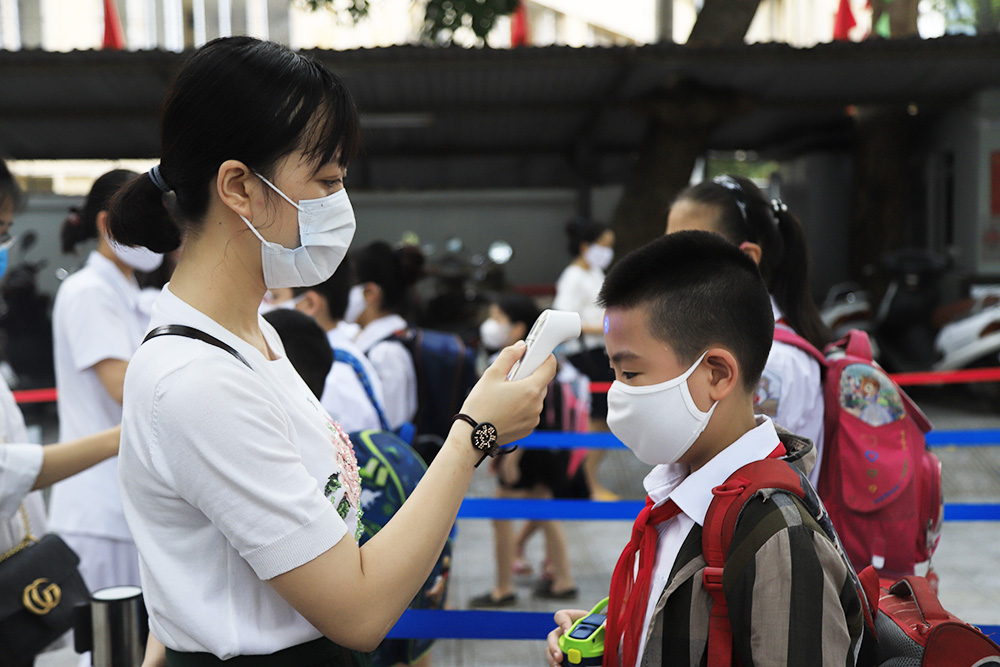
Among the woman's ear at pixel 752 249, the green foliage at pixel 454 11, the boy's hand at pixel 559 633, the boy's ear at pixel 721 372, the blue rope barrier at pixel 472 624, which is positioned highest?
the green foliage at pixel 454 11

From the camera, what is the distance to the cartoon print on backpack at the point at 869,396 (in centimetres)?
204

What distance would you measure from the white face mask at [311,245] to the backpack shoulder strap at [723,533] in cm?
72

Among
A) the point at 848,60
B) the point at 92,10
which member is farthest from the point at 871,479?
the point at 92,10

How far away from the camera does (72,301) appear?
8.68 ft

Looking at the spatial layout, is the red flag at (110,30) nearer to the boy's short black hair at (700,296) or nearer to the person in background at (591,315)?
the person in background at (591,315)

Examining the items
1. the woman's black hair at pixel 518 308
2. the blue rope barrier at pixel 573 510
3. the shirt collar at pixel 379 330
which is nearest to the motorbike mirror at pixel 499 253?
the woman's black hair at pixel 518 308

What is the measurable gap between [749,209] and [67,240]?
2448 millimetres

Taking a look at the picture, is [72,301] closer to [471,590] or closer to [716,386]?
[716,386]

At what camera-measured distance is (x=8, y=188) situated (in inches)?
86.1

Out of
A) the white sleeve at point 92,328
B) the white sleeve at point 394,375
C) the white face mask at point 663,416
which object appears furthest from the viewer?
the white sleeve at point 394,375

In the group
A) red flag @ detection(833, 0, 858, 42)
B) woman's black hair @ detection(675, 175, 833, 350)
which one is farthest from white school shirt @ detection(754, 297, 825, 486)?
red flag @ detection(833, 0, 858, 42)

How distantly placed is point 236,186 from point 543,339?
0.52 meters

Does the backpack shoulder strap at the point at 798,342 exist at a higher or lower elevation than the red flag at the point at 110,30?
lower

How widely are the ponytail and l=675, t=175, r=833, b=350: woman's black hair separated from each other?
4.48ft
